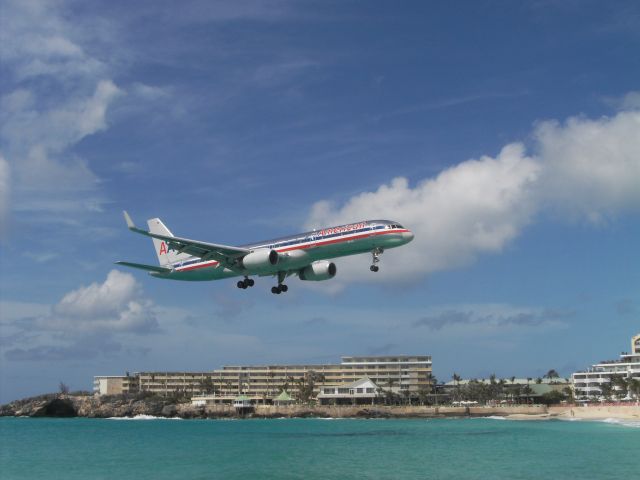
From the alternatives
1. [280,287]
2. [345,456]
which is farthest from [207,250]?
[345,456]

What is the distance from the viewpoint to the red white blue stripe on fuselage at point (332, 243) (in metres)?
63.0

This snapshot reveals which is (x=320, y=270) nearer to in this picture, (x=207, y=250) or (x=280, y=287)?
(x=280, y=287)

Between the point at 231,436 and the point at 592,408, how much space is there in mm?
88890

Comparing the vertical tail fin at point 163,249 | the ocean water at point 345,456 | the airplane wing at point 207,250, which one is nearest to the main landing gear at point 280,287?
the airplane wing at point 207,250

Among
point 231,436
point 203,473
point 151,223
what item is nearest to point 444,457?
point 203,473

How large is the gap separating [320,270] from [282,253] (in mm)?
6780

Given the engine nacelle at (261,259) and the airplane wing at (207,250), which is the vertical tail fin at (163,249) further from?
the engine nacelle at (261,259)

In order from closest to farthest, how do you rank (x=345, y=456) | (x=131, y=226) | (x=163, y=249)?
(x=131, y=226), (x=163, y=249), (x=345, y=456)

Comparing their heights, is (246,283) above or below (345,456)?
above

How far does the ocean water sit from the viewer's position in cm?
7325

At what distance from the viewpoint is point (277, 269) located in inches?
2729

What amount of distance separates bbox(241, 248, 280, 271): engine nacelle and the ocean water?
2158 cm

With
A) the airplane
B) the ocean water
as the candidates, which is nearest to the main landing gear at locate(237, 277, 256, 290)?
the airplane

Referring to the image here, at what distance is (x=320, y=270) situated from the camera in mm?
73000
